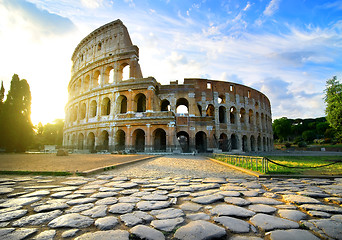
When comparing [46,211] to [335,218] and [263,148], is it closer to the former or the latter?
[335,218]

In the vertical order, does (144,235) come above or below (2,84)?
below

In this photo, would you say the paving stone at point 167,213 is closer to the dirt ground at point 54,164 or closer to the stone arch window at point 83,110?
the dirt ground at point 54,164

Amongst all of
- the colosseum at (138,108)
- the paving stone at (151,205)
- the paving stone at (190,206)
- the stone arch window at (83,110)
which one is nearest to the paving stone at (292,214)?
the paving stone at (190,206)

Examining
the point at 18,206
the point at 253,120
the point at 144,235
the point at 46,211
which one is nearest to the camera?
the point at 144,235

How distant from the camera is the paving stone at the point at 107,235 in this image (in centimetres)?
134

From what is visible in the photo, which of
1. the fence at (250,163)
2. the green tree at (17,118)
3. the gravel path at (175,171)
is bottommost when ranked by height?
the gravel path at (175,171)

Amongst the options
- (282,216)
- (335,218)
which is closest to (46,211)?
(282,216)

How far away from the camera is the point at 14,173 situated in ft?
15.5

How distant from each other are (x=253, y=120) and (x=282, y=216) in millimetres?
29376

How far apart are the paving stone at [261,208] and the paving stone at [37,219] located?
2.27 m

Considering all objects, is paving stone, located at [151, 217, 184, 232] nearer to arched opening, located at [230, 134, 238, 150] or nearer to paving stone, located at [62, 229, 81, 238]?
paving stone, located at [62, 229, 81, 238]

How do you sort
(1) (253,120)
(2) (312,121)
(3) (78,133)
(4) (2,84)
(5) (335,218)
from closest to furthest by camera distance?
(5) (335,218), (4) (2,84), (3) (78,133), (1) (253,120), (2) (312,121)

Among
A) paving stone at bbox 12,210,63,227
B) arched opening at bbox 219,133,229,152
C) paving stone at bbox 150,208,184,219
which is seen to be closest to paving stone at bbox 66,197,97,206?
paving stone at bbox 12,210,63,227

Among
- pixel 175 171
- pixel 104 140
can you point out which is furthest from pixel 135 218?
pixel 104 140
